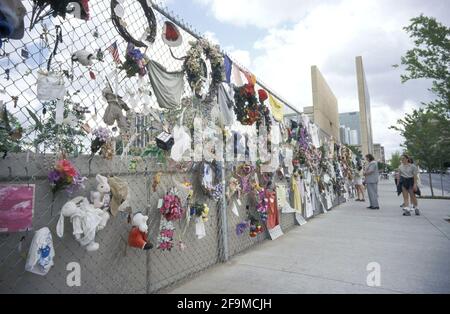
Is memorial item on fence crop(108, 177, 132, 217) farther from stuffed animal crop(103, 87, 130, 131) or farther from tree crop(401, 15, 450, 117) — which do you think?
tree crop(401, 15, 450, 117)

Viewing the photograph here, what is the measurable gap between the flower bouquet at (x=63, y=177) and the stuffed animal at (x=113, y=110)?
0.58 meters

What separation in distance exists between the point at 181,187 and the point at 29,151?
1.59m

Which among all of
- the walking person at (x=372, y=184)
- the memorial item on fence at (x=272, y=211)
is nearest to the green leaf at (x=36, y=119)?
the memorial item on fence at (x=272, y=211)

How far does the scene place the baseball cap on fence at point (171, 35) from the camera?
3363mm

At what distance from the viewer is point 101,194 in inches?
91.7

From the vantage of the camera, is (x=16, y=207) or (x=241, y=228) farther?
(x=241, y=228)

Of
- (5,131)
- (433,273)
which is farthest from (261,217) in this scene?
(5,131)

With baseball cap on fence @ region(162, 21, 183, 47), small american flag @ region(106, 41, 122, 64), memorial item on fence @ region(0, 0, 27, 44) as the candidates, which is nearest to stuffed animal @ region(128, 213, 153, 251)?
small american flag @ region(106, 41, 122, 64)

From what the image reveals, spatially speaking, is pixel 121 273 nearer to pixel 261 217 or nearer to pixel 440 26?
pixel 261 217

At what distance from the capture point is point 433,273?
335 centimetres

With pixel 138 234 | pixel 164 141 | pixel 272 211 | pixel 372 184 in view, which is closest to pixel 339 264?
pixel 272 211

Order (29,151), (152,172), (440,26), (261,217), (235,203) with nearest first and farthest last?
1. (29,151)
2. (152,172)
3. (235,203)
4. (261,217)
5. (440,26)

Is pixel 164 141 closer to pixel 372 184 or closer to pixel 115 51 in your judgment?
pixel 115 51

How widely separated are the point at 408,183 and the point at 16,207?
9095 millimetres
